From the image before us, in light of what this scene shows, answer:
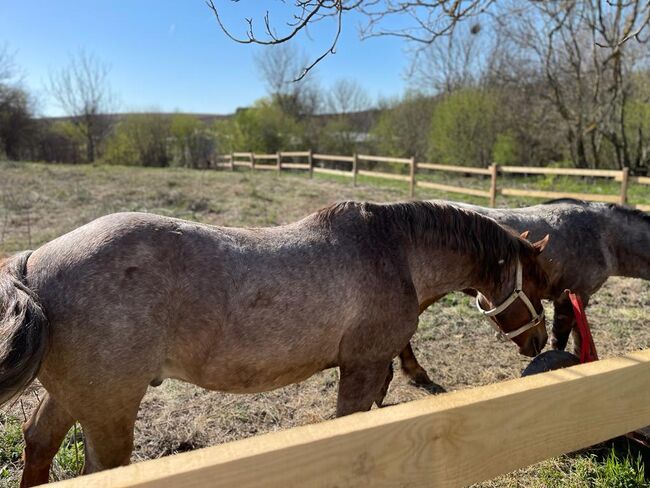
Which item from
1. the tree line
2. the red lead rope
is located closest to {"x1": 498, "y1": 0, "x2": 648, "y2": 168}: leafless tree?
the tree line

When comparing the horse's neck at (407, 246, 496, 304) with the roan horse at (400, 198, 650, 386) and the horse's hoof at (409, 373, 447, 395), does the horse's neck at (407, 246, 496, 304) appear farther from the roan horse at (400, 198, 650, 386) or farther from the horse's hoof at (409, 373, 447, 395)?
the roan horse at (400, 198, 650, 386)

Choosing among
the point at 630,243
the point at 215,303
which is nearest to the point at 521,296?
the point at 215,303

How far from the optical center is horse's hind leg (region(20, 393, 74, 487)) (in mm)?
2521

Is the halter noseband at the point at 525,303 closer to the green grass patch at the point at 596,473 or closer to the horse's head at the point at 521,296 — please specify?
the horse's head at the point at 521,296

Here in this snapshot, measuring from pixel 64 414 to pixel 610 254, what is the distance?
4.99 meters

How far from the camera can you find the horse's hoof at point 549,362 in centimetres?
311

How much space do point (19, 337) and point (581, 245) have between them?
471 centimetres

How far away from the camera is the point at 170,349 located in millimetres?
2227

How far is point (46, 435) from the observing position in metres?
2.53

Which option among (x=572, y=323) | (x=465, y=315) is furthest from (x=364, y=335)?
(x=465, y=315)

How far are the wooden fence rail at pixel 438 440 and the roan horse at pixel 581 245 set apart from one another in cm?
315

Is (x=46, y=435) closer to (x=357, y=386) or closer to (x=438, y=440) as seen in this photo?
(x=357, y=386)

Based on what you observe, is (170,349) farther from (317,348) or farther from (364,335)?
(364,335)

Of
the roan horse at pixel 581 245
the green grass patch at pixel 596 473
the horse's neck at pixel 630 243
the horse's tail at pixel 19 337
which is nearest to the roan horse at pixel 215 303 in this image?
the horse's tail at pixel 19 337
